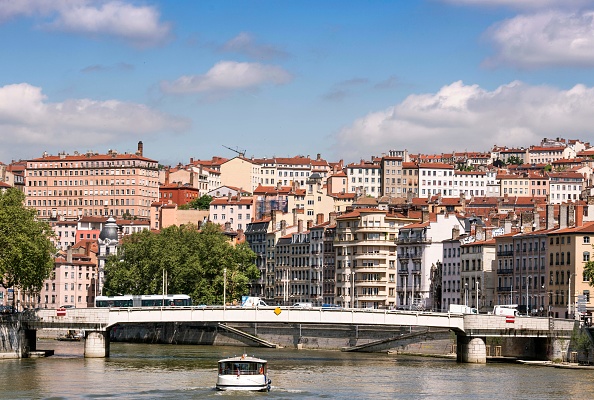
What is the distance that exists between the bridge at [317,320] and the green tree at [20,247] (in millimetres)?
3077

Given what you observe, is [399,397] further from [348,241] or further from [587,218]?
[348,241]

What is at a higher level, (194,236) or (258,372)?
→ (194,236)

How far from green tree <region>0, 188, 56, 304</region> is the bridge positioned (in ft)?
10.1

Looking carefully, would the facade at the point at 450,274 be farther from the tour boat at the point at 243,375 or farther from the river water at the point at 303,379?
the tour boat at the point at 243,375

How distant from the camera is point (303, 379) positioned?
92.4 metres

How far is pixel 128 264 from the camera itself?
177625 millimetres

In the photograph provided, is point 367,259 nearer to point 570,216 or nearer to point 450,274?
point 450,274

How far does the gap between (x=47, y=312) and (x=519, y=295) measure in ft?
162

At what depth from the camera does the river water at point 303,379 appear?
81812mm

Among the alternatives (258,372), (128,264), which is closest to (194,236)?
(128,264)

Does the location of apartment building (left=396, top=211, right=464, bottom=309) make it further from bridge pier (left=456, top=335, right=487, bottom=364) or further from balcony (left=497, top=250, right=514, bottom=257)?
bridge pier (left=456, top=335, right=487, bottom=364)

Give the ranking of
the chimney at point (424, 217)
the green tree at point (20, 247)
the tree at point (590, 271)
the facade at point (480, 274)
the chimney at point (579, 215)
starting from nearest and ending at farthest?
the green tree at point (20, 247) → the tree at point (590, 271) → the chimney at point (579, 215) → the facade at point (480, 274) → the chimney at point (424, 217)

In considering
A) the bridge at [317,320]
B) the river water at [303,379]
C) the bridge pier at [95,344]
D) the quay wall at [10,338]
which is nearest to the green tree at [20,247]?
the quay wall at [10,338]

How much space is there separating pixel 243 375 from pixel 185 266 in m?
83.2
